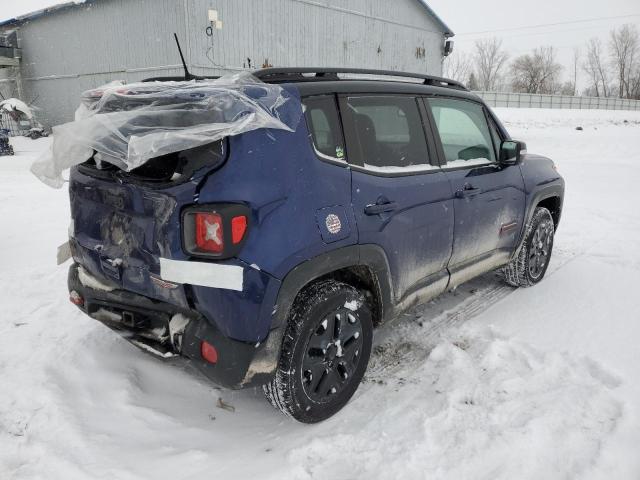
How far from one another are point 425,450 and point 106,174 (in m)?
2.10

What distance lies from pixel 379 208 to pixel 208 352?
1.17 metres

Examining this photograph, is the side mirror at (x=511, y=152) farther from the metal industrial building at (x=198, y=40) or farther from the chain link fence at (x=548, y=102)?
the chain link fence at (x=548, y=102)

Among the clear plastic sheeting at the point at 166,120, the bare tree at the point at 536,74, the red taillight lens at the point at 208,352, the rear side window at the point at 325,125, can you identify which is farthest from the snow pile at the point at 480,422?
the bare tree at the point at 536,74

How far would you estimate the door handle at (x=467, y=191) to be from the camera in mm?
3219

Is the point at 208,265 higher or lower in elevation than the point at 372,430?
higher

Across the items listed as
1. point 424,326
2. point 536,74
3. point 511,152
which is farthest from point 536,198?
point 536,74

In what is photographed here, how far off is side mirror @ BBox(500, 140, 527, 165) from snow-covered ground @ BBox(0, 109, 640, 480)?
1.21 metres

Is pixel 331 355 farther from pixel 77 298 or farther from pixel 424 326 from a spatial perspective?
pixel 77 298

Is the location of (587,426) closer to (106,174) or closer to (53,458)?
(53,458)

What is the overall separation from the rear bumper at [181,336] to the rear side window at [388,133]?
45.4 inches

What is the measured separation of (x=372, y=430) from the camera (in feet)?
8.18

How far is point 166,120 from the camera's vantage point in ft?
7.25

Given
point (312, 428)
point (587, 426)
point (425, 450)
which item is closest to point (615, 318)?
point (587, 426)

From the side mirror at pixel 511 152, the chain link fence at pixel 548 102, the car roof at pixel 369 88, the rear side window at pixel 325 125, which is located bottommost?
the side mirror at pixel 511 152
